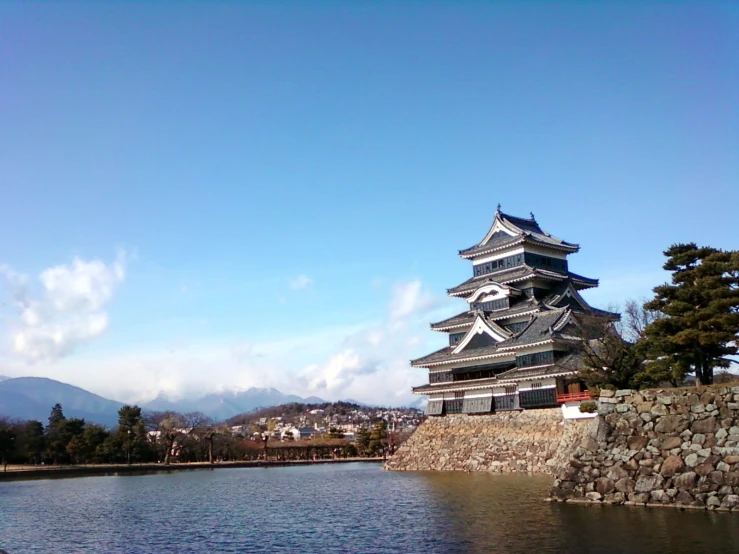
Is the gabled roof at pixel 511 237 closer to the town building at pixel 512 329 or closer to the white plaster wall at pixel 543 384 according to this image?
the town building at pixel 512 329

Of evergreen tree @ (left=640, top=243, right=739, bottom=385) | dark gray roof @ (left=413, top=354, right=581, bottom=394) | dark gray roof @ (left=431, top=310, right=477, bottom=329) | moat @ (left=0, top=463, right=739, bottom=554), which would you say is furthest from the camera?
dark gray roof @ (left=431, top=310, right=477, bottom=329)

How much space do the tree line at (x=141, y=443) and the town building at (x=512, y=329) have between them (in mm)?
27337

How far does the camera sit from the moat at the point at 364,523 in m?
12.7

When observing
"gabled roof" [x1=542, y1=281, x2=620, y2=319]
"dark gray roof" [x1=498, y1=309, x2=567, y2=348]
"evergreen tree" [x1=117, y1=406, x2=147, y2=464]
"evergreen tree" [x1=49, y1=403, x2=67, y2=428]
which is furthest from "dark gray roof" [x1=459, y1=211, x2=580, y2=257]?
"evergreen tree" [x1=49, y1=403, x2=67, y2=428]

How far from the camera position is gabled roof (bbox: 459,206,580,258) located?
4094cm

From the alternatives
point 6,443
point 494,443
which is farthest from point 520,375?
point 6,443

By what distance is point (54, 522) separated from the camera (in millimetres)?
19328

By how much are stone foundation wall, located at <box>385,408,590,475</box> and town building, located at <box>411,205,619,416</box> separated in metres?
0.83

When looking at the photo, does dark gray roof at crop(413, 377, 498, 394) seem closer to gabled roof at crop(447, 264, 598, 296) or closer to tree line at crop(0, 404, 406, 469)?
gabled roof at crop(447, 264, 598, 296)

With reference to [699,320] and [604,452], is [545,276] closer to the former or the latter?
[699,320]

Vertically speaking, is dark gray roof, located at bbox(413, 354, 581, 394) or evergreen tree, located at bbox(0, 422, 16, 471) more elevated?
dark gray roof, located at bbox(413, 354, 581, 394)

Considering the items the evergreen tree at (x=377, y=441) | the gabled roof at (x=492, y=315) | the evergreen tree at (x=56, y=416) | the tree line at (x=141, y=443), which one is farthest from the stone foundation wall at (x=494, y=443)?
the evergreen tree at (x=56, y=416)

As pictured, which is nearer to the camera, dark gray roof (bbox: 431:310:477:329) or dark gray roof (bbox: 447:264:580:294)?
dark gray roof (bbox: 447:264:580:294)

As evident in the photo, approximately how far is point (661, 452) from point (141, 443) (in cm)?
5120
